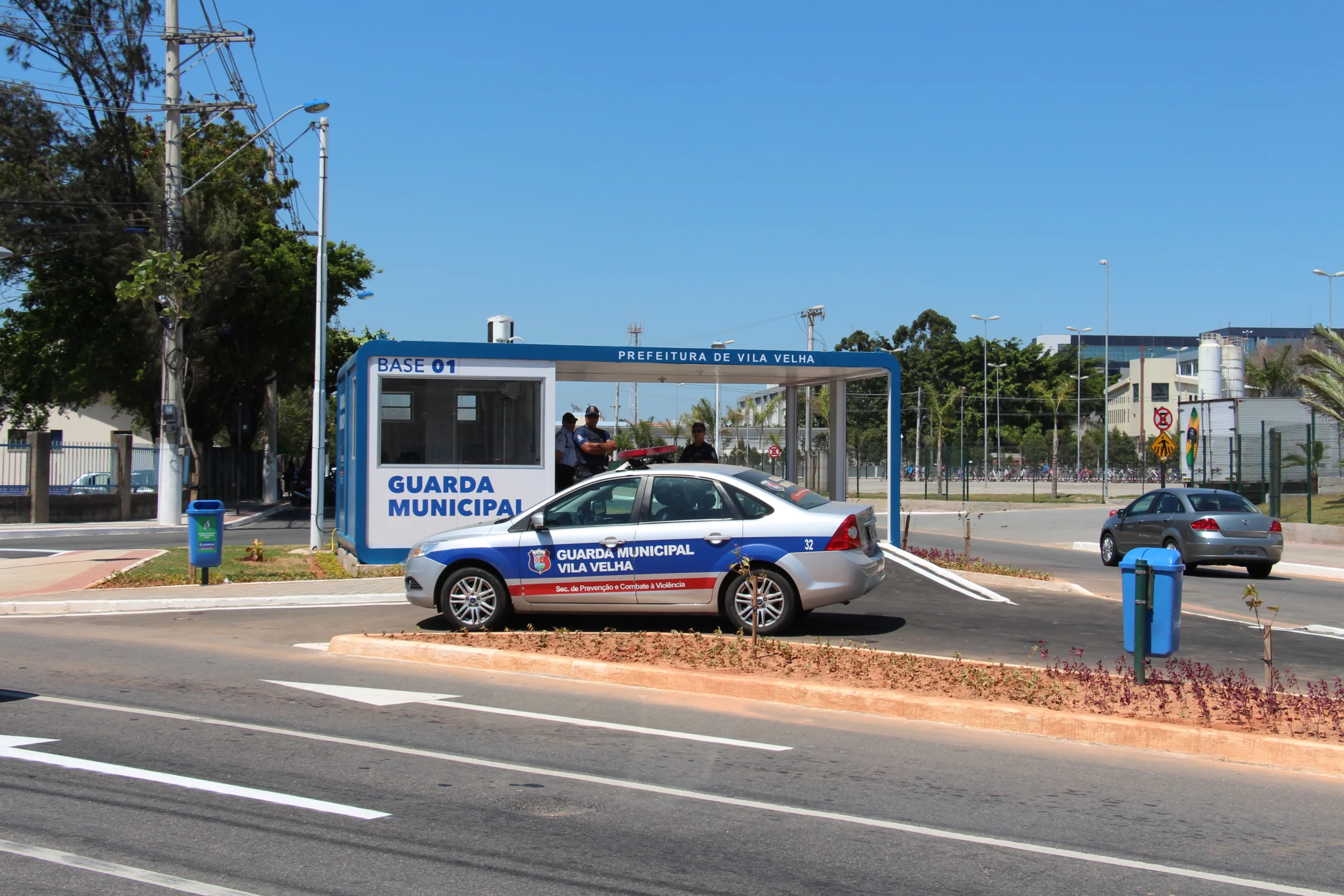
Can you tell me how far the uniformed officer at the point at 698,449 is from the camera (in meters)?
16.7

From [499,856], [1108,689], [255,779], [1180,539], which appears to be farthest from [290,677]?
[1180,539]

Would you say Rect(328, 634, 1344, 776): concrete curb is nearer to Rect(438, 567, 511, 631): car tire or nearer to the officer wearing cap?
Rect(438, 567, 511, 631): car tire

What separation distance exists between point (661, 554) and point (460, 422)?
20.2 ft

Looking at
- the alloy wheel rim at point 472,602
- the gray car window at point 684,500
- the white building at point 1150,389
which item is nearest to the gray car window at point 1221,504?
the gray car window at point 684,500

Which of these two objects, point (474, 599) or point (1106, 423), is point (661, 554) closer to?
point (474, 599)

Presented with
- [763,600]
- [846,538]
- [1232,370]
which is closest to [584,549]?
[763,600]

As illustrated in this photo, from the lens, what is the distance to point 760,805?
6016 millimetres

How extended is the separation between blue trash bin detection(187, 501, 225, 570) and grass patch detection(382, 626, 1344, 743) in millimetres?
5351

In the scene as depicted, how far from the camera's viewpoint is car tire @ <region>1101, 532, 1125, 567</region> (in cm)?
2188

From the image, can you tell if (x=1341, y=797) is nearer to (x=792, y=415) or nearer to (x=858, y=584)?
(x=858, y=584)

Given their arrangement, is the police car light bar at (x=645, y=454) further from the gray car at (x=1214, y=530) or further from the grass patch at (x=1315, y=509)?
the grass patch at (x=1315, y=509)

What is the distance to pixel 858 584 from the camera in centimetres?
1064

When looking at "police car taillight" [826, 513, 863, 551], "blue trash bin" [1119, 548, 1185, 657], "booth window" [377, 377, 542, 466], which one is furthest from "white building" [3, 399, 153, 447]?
"blue trash bin" [1119, 548, 1185, 657]

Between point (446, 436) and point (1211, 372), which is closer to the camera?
point (446, 436)
